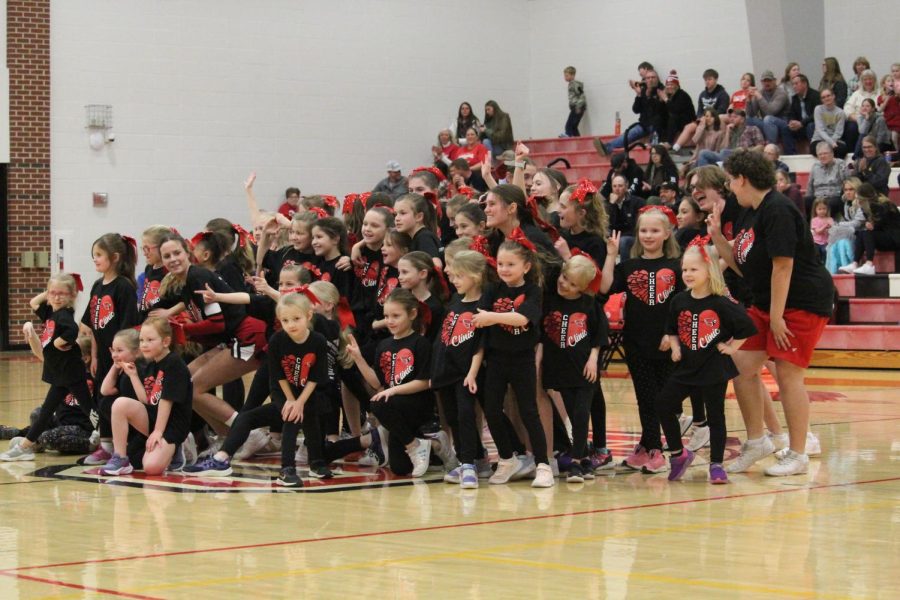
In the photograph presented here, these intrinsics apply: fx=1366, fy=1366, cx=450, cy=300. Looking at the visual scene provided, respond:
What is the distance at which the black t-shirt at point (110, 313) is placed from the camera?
895 cm

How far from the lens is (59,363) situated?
9109 millimetres

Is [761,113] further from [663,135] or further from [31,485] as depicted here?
[31,485]

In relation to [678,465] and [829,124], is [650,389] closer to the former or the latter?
[678,465]

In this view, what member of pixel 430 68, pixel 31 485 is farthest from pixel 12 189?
pixel 31 485

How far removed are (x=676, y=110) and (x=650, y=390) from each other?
14.1 meters

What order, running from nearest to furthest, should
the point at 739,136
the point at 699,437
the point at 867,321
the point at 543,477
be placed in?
1. the point at 543,477
2. the point at 699,437
3. the point at 867,321
4. the point at 739,136

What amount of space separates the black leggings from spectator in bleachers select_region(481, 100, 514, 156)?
1584cm

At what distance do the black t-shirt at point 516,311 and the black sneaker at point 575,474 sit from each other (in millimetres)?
695

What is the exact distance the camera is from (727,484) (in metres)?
7.51

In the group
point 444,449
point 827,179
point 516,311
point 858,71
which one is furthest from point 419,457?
point 858,71

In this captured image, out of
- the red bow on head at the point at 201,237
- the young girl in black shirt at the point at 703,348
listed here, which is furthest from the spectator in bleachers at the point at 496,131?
the young girl in black shirt at the point at 703,348

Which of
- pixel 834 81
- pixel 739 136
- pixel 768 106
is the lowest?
pixel 739 136

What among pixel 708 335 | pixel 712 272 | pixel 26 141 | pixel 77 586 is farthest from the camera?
pixel 26 141

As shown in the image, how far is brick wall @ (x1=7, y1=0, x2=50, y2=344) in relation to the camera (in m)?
20.1
